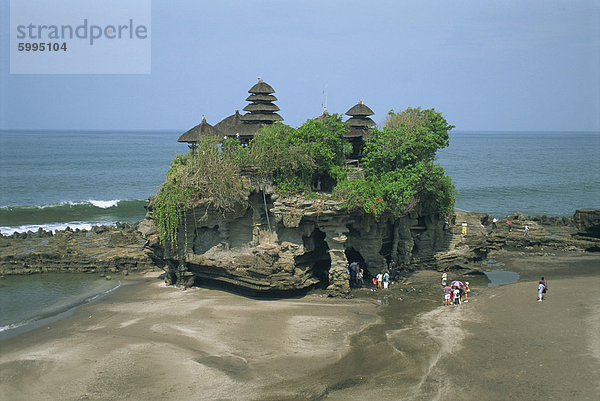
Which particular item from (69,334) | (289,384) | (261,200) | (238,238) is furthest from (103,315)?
(289,384)

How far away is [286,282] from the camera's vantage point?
25.5 m

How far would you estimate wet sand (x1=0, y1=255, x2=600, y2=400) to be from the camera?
17062mm

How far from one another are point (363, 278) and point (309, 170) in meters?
6.77

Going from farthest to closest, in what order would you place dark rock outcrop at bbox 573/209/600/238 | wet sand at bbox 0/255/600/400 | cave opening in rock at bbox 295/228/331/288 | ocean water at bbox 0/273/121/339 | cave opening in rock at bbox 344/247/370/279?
dark rock outcrop at bbox 573/209/600/238
cave opening in rock at bbox 344/247/370/279
cave opening in rock at bbox 295/228/331/288
ocean water at bbox 0/273/121/339
wet sand at bbox 0/255/600/400

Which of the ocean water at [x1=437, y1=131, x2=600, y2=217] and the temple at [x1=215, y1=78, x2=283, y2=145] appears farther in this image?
the ocean water at [x1=437, y1=131, x2=600, y2=217]

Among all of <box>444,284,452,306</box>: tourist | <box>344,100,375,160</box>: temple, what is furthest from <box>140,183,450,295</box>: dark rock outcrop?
<box>344,100,375,160</box>: temple

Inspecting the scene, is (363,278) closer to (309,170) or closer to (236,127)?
(309,170)

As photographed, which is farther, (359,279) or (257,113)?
(257,113)

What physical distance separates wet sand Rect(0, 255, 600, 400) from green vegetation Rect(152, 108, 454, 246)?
4.75 meters

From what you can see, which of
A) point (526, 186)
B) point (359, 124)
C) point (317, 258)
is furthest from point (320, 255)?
point (526, 186)

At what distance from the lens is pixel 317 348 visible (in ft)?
66.5

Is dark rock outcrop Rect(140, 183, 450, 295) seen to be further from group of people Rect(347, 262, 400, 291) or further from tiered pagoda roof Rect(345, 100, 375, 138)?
tiered pagoda roof Rect(345, 100, 375, 138)

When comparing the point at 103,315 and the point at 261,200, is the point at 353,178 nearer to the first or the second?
the point at 261,200

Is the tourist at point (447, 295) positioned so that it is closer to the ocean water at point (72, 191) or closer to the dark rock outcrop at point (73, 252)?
the dark rock outcrop at point (73, 252)
